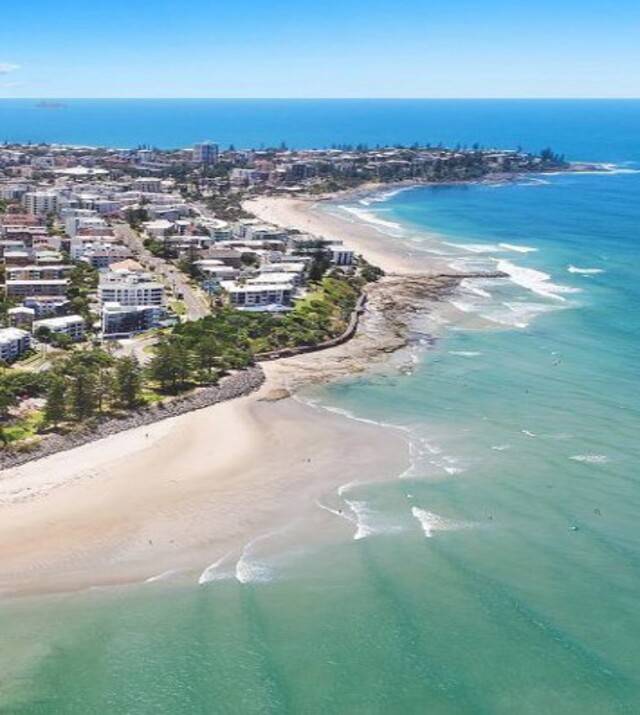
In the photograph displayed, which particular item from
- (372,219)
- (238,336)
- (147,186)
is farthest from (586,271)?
(147,186)

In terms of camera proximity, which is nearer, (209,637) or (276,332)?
(209,637)

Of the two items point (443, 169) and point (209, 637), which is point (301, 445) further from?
point (443, 169)

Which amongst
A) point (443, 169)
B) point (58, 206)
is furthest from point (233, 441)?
point (443, 169)

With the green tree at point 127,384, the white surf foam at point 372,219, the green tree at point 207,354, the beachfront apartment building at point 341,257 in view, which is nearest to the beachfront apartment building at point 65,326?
the green tree at point 207,354

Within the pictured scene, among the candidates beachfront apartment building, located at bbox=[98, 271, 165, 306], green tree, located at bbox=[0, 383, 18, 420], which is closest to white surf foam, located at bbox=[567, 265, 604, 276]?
beachfront apartment building, located at bbox=[98, 271, 165, 306]

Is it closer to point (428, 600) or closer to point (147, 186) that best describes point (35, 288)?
point (428, 600)

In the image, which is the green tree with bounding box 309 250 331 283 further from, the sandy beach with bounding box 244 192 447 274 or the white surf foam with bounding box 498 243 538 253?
the white surf foam with bounding box 498 243 538 253

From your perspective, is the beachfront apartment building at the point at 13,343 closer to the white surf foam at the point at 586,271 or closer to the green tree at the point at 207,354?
the green tree at the point at 207,354
